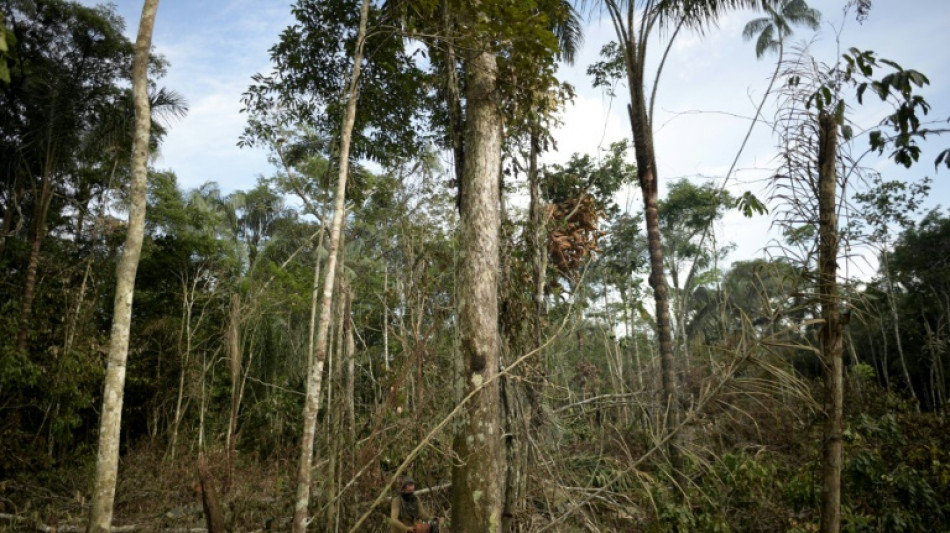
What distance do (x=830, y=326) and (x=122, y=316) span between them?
5.36 meters

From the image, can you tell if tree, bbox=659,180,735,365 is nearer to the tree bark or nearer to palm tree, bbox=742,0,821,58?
palm tree, bbox=742,0,821,58

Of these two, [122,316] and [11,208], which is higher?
→ [11,208]

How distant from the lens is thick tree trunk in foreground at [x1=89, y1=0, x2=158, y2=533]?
4.11 meters

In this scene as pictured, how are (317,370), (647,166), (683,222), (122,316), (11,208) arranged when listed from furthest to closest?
(683,222) → (11,208) → (647,166) → (317,370) → (122,316)

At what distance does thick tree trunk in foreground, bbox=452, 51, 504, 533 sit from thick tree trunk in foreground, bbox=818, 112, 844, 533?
2.29 metres

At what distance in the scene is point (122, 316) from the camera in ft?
14.6

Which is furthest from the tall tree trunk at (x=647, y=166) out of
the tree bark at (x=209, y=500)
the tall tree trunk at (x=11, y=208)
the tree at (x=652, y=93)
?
the tall tree trunk at (x=11, y=208)

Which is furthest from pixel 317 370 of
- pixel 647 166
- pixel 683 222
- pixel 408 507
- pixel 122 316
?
pixel 683 222

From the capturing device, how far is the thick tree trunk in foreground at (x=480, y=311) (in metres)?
4.24

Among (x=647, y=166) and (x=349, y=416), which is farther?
(x=647, y=166)

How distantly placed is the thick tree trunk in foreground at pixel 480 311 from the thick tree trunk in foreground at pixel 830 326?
229 centimetres

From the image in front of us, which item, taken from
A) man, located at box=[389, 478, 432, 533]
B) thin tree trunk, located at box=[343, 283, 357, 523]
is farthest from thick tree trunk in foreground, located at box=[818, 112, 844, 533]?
thin tree trunk, located at box=[343, 283, 357, 523]

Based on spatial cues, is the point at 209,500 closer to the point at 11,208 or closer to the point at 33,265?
the point at 33,265

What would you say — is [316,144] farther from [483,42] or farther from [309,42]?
[483,42]
